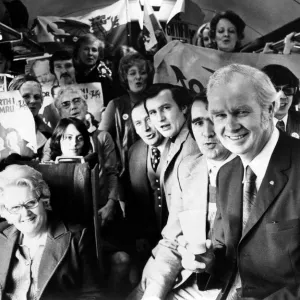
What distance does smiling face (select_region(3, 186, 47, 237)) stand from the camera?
9.82 ft

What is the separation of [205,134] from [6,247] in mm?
1549

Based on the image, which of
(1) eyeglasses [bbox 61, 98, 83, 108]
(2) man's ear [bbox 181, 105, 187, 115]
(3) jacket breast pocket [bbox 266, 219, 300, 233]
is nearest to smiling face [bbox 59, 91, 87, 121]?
(1) eyeglasses [bbox 61, 98, 83, 108]

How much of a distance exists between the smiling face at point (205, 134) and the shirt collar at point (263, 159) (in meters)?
0.18

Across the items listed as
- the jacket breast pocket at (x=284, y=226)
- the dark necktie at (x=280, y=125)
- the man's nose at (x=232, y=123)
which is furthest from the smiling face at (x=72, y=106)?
the jacket breast pocket at (x=284, y=226)

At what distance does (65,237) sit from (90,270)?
275mm

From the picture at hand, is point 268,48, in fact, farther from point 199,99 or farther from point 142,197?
point 142,197

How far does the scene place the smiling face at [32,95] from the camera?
122 inches

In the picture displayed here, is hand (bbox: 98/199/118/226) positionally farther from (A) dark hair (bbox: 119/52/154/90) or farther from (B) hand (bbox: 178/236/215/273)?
(A) dark hair (bbox: 119/52/154/90)

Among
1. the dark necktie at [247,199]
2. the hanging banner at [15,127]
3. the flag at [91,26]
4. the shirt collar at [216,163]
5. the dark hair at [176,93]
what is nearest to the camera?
the dark necktie at [247,199]

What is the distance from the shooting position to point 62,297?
9.81ft

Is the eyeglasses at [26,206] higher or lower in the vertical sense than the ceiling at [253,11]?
lower

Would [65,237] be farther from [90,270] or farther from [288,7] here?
[288,7]

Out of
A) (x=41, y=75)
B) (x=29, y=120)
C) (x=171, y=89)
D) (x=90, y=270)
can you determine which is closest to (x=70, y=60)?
(x=41, y=75)

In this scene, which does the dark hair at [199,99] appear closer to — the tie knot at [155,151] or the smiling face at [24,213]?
the tie knot at [155,151]
